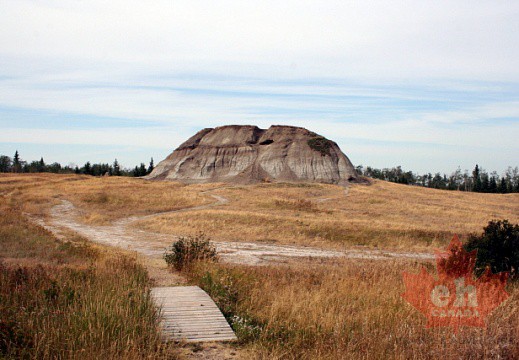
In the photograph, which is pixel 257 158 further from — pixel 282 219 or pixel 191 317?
pixel 191 317

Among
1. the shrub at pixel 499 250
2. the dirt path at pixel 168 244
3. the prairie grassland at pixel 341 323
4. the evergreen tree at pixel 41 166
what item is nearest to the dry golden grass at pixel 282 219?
the dirt path at pixel 168 244

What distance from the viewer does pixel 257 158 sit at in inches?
3819

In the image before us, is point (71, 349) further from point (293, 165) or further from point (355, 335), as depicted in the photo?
point (293, 165)

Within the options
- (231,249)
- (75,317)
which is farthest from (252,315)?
(231,249)

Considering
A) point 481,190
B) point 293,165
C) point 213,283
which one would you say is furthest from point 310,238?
point 481,190

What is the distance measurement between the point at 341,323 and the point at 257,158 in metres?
90.1

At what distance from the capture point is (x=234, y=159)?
98125 mm

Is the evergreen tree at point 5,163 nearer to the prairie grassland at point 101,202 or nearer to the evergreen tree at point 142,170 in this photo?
the evergreen tree at point 142,170

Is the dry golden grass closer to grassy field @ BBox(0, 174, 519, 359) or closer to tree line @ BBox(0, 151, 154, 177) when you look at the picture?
grassy field @ BBox(0, 174, 519, 359)

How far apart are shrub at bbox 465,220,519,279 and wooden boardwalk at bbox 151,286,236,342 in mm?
7724

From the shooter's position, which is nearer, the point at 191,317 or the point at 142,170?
the point at 191,317

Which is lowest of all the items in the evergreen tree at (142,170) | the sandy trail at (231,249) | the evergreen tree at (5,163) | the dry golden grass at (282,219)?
the sandy trail at (231,249)

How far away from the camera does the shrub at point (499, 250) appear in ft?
37.4

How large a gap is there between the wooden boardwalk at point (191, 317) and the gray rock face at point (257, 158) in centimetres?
7945
